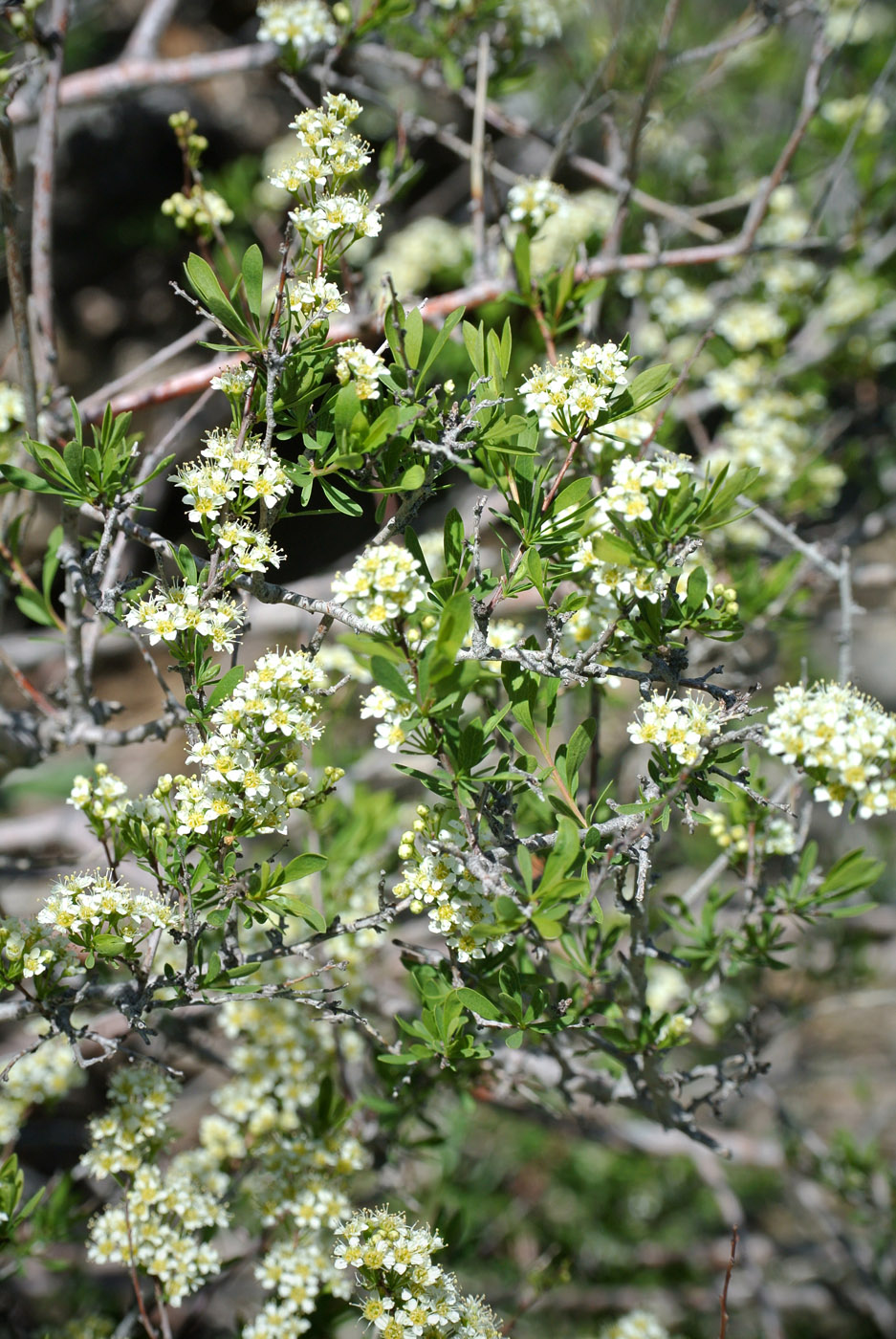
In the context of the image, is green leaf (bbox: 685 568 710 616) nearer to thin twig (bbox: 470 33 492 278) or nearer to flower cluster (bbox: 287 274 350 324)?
flower cluster (bbox: 287 274 350 324)

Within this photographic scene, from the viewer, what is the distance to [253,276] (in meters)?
1.30

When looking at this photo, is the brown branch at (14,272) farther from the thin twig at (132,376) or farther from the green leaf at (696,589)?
the green leaf at (696,589)

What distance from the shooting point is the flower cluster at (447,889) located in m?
1.37

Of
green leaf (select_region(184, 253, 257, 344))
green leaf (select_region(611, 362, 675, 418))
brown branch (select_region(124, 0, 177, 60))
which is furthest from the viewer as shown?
brown branch (select_region(124, 0, 177, 60))

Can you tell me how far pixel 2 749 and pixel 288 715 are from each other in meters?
1.18

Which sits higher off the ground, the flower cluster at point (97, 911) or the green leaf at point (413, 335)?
the green leaf at point (413, 335)

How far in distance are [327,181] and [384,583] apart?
648 millimetres

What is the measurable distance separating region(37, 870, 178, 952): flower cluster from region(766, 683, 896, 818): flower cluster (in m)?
0.93

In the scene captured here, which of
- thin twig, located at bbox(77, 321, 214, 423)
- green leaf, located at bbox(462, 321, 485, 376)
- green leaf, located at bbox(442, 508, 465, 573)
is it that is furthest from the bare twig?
green leaf, located at bbox(442, 508, 465, 573)

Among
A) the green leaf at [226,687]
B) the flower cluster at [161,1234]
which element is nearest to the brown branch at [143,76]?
the green leaf at [226,687]

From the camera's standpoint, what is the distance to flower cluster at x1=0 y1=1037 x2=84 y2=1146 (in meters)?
2.09

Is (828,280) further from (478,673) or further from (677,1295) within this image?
(677,1295)

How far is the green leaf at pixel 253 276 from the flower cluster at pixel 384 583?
1.32ft

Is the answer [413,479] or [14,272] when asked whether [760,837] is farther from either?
[14,272]
